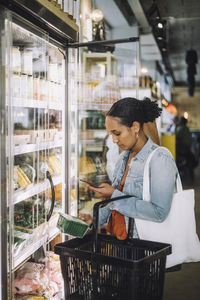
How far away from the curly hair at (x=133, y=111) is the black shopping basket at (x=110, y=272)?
51 cm

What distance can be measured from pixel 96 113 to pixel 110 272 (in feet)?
8.13

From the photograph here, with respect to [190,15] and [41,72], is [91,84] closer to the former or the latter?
[41,72]

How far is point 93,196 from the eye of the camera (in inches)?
154

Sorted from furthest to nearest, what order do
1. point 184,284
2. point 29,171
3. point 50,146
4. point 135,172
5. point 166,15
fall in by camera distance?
1. point 166,15
2. point 184,284
3. point 50,146
4. point 29,171
5. point 135,172

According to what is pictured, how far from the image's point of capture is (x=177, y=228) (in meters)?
1.97

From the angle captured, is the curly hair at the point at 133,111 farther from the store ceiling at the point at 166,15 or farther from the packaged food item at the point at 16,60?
the store ceiling at the point at 166,15

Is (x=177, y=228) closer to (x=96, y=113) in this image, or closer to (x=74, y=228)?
(x=74, y=228)

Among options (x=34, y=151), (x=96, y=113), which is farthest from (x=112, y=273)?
(x=96, y=113)

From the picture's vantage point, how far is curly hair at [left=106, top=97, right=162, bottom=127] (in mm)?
2117

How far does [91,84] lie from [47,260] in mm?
1549

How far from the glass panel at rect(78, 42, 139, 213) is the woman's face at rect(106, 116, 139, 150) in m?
0.57

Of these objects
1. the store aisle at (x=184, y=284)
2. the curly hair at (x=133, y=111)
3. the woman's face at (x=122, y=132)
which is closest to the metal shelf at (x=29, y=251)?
the woman's face at (x=122, y=132)

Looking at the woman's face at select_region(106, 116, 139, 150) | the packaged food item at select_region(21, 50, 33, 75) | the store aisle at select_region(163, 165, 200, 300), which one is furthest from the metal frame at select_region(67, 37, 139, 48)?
the store aisle at select_region(163, 165, 200, 300)

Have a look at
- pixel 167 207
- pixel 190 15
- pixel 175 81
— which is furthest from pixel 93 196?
pixel 175 81
